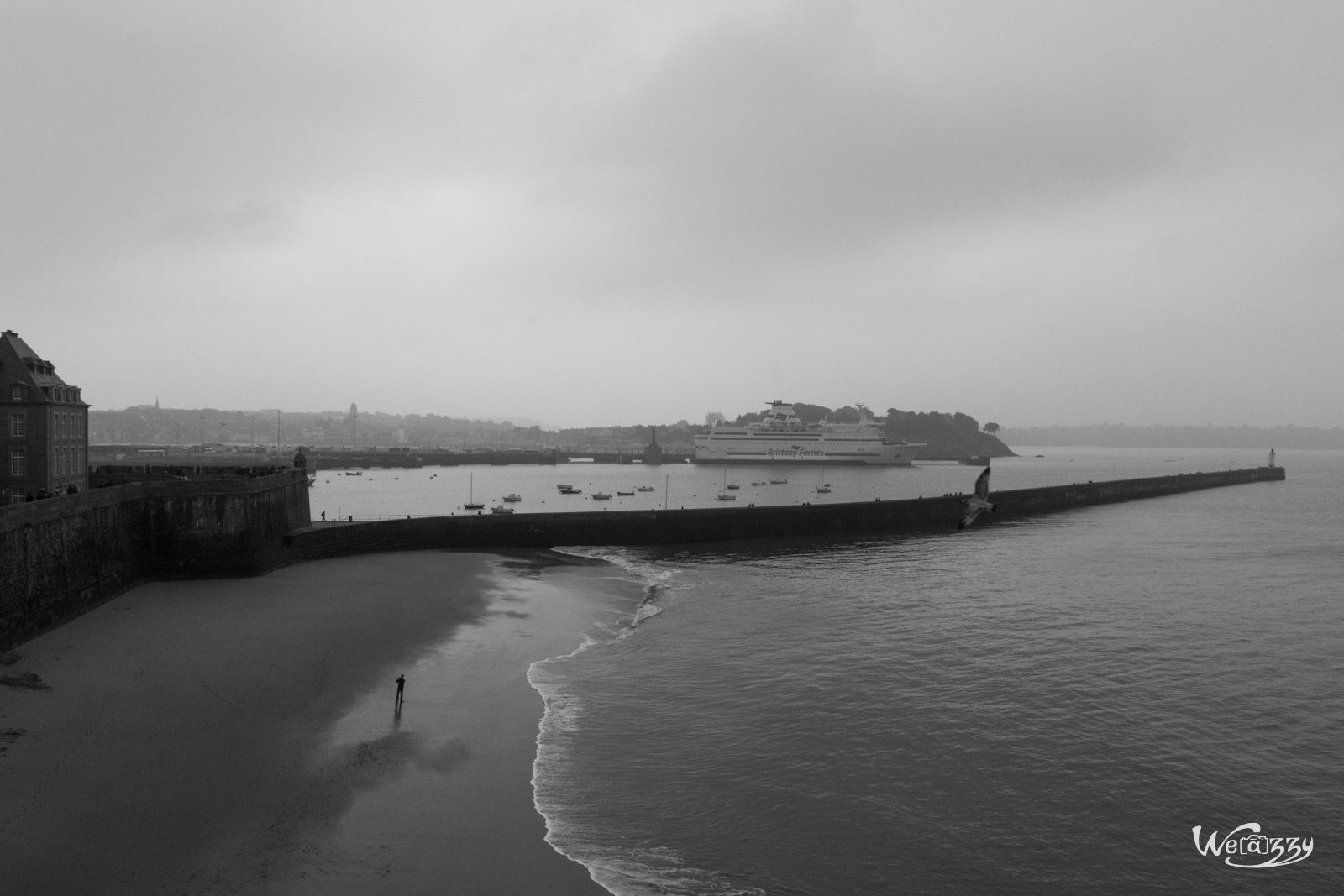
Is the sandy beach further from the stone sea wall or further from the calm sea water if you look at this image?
the calm sea water

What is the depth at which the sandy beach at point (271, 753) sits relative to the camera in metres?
9.53

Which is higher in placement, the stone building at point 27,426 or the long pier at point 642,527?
the stone building at point 27,426

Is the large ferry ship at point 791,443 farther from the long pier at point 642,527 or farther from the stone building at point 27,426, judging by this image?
the stone building at point 27,426

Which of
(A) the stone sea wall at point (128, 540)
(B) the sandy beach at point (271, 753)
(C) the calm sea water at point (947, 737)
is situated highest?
(A) the stone sea wall at point (128, 540)

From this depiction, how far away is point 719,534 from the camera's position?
4794 cm

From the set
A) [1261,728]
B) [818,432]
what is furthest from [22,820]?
[818,432]

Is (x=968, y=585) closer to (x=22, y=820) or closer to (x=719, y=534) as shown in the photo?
(x=719, y=534)

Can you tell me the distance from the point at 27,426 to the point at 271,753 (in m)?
20.2

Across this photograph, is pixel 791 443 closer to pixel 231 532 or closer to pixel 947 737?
pixel 231 532

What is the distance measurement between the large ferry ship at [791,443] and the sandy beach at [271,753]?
11870 centimetres

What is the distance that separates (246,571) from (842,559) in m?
26.3

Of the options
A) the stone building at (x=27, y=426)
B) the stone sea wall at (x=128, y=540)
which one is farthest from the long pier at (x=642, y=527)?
the stone building at (x=27, y=426)

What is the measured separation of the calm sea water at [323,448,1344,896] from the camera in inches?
415

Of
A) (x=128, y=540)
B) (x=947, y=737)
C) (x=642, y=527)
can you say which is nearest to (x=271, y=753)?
(x=947, y=737)
